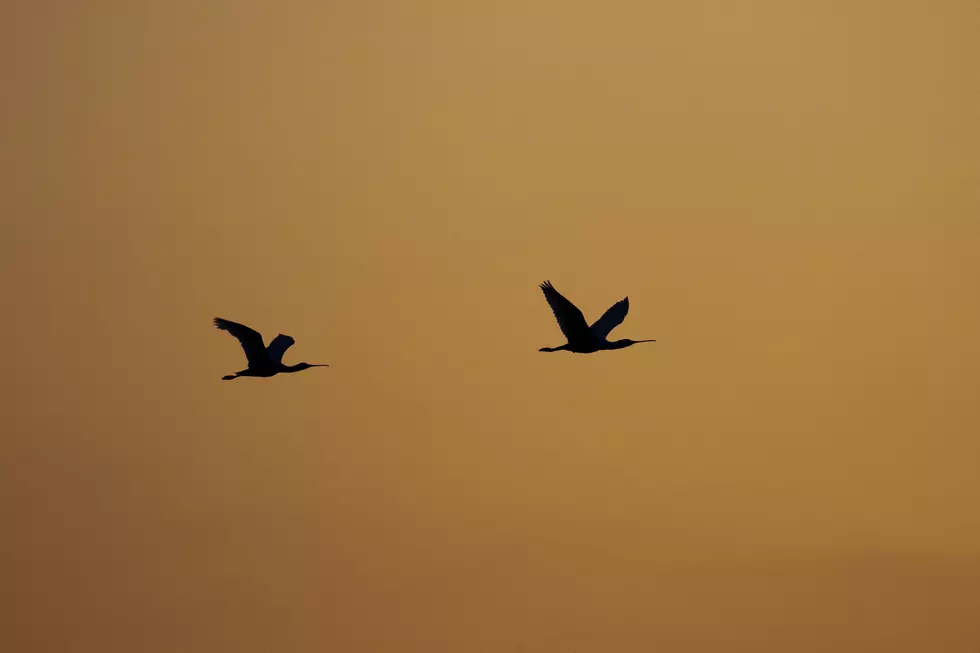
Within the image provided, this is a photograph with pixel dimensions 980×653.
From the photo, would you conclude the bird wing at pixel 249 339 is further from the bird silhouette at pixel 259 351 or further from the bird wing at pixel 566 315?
the bird wing at pixel 566 315

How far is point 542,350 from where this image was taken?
47.5m

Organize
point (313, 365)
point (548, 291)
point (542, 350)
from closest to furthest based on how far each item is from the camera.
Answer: point (548, 291) → point (542, 350) → point (313, 365)

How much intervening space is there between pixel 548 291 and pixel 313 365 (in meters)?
9.60

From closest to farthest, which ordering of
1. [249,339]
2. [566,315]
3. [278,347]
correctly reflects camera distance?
[566,315] < [249,339] < [278,347]

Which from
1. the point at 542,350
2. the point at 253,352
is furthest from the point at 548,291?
the point at 253,352

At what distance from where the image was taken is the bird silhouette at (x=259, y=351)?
1825 inches

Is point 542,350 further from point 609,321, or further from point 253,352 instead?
point 253,352

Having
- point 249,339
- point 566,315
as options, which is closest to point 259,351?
point 249,339

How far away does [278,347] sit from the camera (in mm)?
50656

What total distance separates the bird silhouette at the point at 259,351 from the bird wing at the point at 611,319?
26.1 feet

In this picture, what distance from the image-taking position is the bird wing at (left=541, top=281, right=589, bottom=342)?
44.1 m

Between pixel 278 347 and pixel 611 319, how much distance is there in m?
9.05

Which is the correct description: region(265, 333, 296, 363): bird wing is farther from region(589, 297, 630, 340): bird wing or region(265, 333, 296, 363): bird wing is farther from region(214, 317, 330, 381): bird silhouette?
region(589, 297, 630, 340): bird wing

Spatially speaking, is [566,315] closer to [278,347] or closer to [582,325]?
[582,325]
